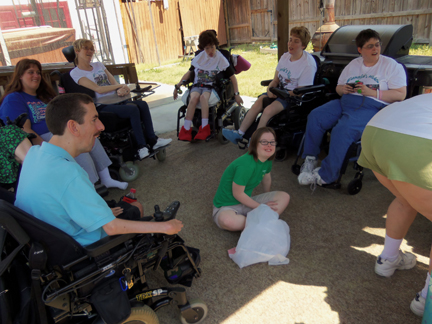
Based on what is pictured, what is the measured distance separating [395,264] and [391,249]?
121 millimetres

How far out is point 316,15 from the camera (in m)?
9.87

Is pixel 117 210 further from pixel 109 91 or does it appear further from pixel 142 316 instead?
pixel 109 91

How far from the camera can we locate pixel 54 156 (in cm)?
134

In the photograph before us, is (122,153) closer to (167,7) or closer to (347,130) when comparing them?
(347,130)

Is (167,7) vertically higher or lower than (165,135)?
higher

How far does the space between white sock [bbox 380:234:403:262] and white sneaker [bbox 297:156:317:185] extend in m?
1.07

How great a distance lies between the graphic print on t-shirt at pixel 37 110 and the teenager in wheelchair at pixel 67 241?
1.73 m

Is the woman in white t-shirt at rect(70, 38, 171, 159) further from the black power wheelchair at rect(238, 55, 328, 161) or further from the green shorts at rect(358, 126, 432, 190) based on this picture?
the green shorts at rect(358, 126, 432, 190)

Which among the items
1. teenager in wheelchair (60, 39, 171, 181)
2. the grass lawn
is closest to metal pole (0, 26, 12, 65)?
the grass lawn

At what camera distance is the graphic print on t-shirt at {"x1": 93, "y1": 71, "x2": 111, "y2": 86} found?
3559 mm

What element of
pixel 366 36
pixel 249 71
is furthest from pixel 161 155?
pixel 249 71

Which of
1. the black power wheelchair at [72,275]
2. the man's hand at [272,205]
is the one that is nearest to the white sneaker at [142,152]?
the man's hand at [272,205]

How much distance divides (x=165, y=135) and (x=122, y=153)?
1308mm

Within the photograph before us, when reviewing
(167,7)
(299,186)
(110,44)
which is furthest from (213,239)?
(167,7)
